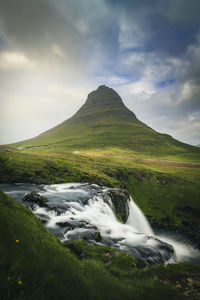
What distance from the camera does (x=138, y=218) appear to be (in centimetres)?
4688

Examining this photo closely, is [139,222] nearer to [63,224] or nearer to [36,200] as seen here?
[36,200]

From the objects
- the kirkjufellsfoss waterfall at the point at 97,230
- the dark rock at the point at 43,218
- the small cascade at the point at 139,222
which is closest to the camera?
the kirkjufellsfoss waterfall at the point at 97,230

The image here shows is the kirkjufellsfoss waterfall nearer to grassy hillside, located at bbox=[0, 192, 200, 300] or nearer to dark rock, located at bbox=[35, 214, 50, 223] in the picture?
dark rock, located at bbox=[35, 214, 50, 223]

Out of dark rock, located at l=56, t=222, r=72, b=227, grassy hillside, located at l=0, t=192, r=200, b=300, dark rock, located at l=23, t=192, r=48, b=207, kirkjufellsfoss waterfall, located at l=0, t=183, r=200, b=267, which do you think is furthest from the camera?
dark rock, located at l=23, t=192, r=48, b=207

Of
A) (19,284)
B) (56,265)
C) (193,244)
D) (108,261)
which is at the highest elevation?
(19,284)

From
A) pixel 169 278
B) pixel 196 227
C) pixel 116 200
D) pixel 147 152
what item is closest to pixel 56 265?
pixel 169 278

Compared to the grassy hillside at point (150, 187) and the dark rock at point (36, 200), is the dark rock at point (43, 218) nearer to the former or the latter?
the dark rock at point (36, 200)

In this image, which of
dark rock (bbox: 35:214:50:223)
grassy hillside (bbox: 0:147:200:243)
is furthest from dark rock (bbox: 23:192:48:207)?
grassy hillside (bbox: 0:147:200:243)

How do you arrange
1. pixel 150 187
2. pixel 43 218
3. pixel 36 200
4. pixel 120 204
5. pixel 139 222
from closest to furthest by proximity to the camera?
pixel 43 218
pixel 36 200
pixel 120 204
pixel 139 222
pixel 150 187

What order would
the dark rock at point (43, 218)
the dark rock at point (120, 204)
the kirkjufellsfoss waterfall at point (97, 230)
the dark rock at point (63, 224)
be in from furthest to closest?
1. the dark rock at point (120, 204)
2. the dark rock at point (43, 218)
3. the dark rock at point (63, 224)
4. the kirkjufellsfoss waterfall at point (97, 230)

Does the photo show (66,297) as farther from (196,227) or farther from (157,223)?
(196,227)

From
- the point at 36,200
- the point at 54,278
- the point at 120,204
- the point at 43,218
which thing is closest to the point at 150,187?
the point at 120,204

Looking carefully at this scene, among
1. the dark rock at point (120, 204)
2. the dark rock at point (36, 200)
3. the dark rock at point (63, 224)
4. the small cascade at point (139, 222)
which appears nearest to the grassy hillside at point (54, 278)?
the dark rock at point (63, 224)

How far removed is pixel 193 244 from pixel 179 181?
38.4 metres
